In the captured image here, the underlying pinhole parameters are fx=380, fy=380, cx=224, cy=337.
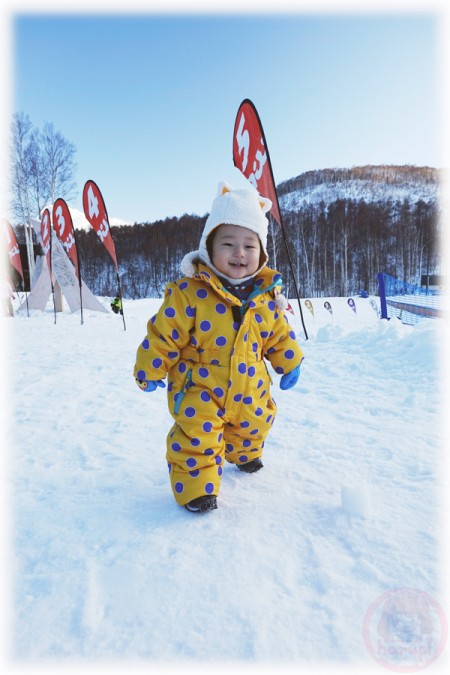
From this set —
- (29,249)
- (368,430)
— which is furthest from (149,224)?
(368,430)

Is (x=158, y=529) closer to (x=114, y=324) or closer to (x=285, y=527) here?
(x=285, y=527)

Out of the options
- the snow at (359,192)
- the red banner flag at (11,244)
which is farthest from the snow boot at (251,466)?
the snow at (359,192)

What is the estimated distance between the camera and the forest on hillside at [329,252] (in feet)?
115

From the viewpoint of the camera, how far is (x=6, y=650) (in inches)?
35.6

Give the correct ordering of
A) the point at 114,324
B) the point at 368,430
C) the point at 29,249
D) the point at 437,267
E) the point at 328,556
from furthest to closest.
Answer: the point at 437,267
the point at 29,249
the point at 114,324
the point at 368,430
the point at 328,556

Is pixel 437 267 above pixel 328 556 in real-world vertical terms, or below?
above

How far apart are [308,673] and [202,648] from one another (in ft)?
0.78

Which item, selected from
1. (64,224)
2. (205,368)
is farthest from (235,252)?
(64,224)

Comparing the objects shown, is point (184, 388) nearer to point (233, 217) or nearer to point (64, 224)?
point (233, 217)

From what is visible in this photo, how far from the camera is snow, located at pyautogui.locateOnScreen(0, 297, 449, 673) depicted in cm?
88

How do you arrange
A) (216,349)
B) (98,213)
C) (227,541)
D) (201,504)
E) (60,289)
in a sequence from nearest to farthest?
(227,541) → (201,504) → (216,349) → (98,213) → (60,289)

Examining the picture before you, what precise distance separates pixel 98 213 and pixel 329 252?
3119 centimetres

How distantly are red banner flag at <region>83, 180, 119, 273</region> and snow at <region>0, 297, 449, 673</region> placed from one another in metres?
6.18

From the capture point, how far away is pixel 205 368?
59.3 inches
